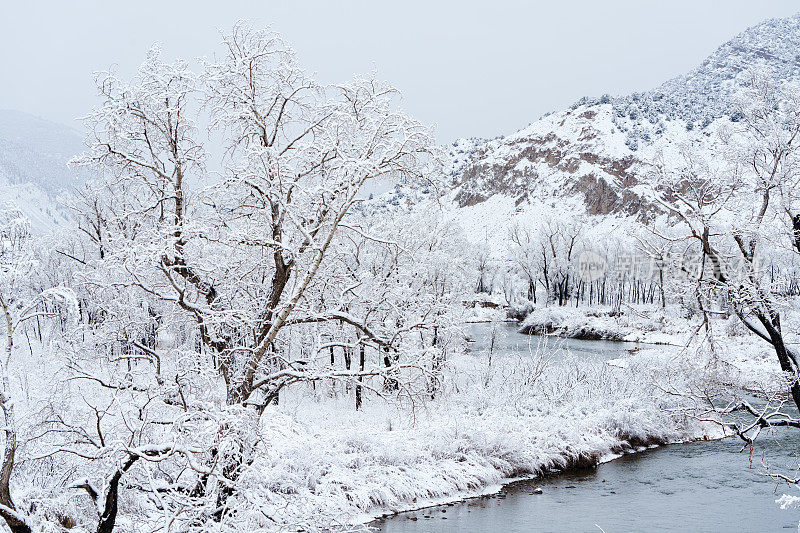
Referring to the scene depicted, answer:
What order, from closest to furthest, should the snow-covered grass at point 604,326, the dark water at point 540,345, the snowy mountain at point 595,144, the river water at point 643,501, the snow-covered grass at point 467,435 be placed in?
the river water at point 643,501, the snow-covered grass at point 467,435, the dark water at point 540,345, the snow-covered grass at point 604,326, the snowy mountain at point 595,144

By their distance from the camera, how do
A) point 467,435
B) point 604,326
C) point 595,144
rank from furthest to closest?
point 595,144 < point 604,326 < point 467,435

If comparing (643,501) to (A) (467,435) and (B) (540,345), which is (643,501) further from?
(B) (540,345)

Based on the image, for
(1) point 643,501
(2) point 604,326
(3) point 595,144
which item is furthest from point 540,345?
(3) point 595,144

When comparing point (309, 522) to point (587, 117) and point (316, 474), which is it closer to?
point (316, 474)

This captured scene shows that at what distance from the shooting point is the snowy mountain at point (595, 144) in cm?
11431

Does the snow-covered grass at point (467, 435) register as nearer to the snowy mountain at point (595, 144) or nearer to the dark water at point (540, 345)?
the dark water at point (540, 345)

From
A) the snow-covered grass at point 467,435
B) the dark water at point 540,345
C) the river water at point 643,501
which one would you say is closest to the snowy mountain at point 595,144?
the dark water at point 540,345

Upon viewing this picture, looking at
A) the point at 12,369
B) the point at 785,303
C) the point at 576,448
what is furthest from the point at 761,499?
the point at 12,369

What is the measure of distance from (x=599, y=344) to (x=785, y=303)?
34.0 meters

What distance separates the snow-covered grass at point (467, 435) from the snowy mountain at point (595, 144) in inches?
3484

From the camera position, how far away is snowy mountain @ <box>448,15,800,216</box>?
375 feet

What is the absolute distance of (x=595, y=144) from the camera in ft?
407

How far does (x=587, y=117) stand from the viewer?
134 m

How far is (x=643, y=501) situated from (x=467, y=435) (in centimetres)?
481
